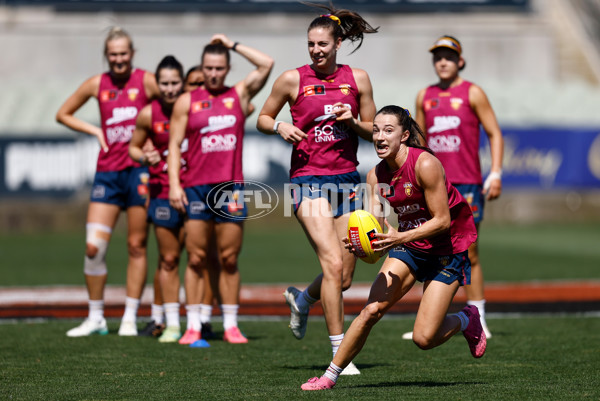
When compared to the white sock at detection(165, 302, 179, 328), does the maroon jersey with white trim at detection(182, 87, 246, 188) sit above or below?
above

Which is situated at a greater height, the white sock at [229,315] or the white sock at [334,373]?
the white sock at [334,373]

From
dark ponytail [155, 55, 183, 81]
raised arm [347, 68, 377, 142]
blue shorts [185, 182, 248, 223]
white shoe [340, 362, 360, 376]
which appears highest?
dark ponytail [155, 55, 183, 81]

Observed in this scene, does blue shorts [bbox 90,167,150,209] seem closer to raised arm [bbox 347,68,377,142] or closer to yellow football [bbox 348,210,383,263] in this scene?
raised arm [bbox 347,68,377,142]

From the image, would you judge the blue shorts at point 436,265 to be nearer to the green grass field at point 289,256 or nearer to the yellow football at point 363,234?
the yellow football at point 363,234

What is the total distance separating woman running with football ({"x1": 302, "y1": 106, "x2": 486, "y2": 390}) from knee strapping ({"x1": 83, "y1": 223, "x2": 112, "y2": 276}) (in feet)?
11.6

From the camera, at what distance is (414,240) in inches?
261

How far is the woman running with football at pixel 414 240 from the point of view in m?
6.65

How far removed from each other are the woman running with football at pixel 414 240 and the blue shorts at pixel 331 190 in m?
0.57

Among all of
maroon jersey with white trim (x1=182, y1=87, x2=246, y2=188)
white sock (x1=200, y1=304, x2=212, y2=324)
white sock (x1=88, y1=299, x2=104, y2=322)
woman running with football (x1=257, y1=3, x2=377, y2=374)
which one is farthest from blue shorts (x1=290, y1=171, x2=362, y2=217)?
white sock (x1=88, y1=299, x2=104, y2=322)

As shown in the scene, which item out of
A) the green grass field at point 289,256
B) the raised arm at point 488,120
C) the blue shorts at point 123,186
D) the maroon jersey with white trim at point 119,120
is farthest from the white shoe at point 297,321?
the green grass field at point 289,256

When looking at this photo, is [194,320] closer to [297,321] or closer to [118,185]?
[297,321]

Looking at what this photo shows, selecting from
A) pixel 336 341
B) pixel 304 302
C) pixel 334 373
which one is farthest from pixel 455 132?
pixel 334 373

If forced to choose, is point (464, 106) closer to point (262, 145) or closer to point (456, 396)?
point (456, 396)

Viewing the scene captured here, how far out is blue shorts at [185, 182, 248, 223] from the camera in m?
8.91
